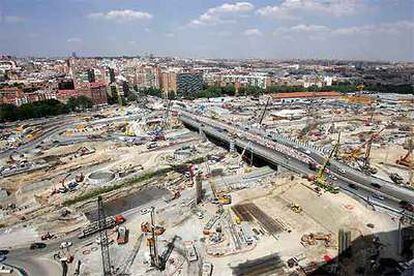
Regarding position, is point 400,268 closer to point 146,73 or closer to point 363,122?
point 363,122

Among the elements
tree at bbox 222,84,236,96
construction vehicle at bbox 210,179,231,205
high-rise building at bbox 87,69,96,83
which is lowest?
construction vehicle at bbox 210,179,231,205

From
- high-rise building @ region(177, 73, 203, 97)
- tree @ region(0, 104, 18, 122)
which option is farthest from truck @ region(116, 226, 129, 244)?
high-rise building @ region(177, 73, 203, 97)

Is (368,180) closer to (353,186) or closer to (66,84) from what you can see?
(353,186)

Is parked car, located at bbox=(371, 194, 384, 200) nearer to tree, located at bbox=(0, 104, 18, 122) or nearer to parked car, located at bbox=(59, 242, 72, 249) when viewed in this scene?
parked car, located at bbox=(59, 242, 72, 249)

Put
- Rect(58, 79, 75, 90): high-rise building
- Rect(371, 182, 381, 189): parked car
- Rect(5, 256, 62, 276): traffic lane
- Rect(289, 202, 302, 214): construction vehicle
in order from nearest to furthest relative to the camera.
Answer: Rect(5, 256, 62, 276): traffic lane
Rect(289, 202, 302, 214): construction vehicle
Rect(371, 182, 381, 189): parked car
Rect(58, 79, 75, 90): high-rise building

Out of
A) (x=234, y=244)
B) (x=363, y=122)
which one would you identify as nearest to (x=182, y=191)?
(x=234, y=244)
